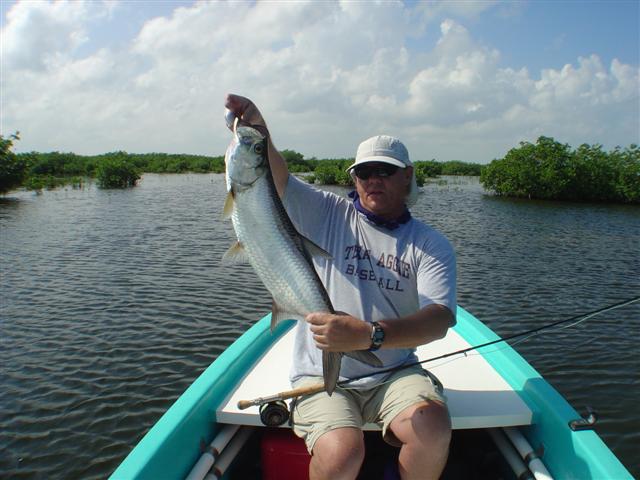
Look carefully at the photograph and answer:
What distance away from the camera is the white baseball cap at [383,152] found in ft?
11.3

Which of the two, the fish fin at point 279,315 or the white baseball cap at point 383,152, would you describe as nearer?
the fish fin at point 279,315

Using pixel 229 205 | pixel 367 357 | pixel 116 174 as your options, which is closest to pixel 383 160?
pixel 229 205

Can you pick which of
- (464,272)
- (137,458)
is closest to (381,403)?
(137,458)

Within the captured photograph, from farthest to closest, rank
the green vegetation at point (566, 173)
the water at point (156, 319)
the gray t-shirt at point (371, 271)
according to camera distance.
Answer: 1. the green vegetation at point (566, 173)
2. the water at point (156, 319)
3. the gray t-shirt at point (371, 271)

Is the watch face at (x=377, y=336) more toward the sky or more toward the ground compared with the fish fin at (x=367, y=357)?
more toward the sky

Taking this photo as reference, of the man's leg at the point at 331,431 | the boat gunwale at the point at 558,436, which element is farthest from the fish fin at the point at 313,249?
the boat gunwale at the point at 558,436

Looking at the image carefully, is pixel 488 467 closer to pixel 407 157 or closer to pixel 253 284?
pixel 407 157

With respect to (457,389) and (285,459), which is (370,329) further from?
(457,389)

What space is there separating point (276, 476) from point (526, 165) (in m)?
50.7

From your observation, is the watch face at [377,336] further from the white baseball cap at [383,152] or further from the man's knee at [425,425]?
the white baseball cap at [383,152]

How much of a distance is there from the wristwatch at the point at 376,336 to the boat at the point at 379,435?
909mm

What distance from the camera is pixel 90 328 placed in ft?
34.2

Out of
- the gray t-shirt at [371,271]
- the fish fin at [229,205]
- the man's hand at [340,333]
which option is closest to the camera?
the man's hand at [340,333]

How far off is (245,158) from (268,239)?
0.54 meters
